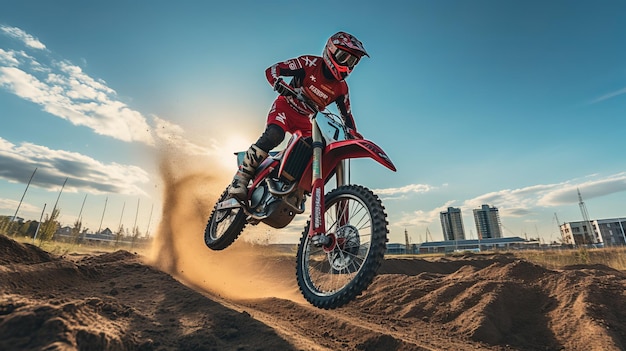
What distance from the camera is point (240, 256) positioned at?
12930mm

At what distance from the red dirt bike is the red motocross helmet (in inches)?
28.2

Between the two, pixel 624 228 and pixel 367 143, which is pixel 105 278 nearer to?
pixel 367 143

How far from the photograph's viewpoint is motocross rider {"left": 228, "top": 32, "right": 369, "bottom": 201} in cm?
461

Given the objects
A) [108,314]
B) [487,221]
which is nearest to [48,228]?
[108,314]

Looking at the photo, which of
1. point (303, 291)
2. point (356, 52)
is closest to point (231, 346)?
point (303, 291)

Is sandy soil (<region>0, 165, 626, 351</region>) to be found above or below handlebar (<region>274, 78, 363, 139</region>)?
below

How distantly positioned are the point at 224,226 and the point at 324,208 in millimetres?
3604

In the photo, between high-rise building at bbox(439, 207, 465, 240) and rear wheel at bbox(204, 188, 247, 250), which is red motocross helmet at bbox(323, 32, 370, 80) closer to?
rear wheel at bbox(204, 188, 247, 250)

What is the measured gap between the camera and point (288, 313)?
5223 millimetres

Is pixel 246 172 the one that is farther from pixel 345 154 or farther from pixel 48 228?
pixel 48 228

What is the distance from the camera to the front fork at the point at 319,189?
160 inches

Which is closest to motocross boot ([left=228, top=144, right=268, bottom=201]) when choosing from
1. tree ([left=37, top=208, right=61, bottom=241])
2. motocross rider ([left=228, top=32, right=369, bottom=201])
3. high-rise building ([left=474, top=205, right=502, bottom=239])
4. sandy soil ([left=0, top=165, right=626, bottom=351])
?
motocross rider ([left=228, top=32, right=369, bottom=201])

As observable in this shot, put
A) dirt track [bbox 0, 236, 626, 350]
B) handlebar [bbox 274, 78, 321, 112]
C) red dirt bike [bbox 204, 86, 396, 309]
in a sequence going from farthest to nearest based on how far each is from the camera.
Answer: handlebar [bbox 274, 78, 321, 112] → red dirt bike [bbox 204, 86, 396, 309] → dirt track [bbox 0, 236, 626, 350]

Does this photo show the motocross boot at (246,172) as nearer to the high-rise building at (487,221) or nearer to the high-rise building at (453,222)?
the high-rise building at (453,222)
